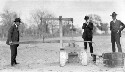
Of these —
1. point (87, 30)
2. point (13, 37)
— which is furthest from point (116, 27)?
point (13, 37)

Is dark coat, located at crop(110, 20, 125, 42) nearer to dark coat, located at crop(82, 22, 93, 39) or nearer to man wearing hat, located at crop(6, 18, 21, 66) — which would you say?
dark coat, located at crop(82, 22, 93, 39)

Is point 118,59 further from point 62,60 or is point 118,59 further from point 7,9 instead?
point 7,9

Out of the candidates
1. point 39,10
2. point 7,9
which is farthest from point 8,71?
point 7,9

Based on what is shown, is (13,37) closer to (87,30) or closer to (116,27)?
(87,30)

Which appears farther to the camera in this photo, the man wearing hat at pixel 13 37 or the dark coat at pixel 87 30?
the dark coat at pixel 87 30

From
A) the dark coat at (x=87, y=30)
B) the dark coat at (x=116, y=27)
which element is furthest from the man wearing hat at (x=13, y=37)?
the dark coat at (x=116, y=27)

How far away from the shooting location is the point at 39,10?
96.6ft

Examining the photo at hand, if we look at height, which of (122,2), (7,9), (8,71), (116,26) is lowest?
(8,71)

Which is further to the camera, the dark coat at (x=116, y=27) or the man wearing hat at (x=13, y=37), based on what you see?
the dark coat at (x=116, y=27)

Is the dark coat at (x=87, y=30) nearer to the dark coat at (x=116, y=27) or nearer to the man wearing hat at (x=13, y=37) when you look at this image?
the dark coat at (x=116, y=27)

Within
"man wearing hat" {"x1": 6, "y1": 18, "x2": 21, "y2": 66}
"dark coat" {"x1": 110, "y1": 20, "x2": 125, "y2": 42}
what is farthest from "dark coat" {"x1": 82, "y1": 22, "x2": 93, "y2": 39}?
"man wearing hat" {"x1": 6, "y1": 18, "x2": 21, "y2": 66}

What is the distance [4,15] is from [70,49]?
32.7 m

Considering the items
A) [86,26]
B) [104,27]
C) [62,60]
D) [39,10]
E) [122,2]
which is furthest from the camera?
[104,27]

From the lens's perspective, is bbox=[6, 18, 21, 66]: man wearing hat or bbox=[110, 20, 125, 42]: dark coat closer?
bbox=[6, 18, 21, 66]: man wearing hat
